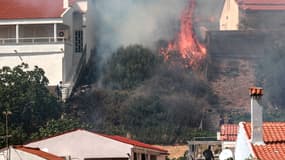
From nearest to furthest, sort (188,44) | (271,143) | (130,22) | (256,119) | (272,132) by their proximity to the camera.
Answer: (271,143) → (256,119) → (272,132) → (130,22) → (188,44)

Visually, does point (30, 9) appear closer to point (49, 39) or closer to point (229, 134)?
point (49, 39)

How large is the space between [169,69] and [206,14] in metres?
12.6

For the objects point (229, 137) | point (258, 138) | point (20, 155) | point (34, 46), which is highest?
point (34, 46)

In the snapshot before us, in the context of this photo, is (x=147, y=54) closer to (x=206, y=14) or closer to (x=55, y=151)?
(x=206, y=14)

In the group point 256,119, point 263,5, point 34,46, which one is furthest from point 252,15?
point 256,119

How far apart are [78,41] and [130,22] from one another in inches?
177

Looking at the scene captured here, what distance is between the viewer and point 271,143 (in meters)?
31.9

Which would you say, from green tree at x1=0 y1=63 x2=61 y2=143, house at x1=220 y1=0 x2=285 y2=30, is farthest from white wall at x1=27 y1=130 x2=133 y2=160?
house at x1=220 y1=0 x2=285 y2=30

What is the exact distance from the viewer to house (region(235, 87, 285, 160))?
31172 millimetres

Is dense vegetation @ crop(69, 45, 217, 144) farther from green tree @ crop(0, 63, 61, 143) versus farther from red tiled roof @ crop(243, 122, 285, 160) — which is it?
red tiled roof @ crop(243, 122, 285, 160)

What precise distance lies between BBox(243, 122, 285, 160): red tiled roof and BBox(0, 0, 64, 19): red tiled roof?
57451 mm

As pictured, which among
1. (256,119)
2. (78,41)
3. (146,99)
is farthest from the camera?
(78,41)

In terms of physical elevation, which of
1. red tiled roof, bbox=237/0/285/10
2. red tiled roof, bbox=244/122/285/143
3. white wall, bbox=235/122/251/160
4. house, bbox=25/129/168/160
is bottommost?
house, bbox=25/129/168/160

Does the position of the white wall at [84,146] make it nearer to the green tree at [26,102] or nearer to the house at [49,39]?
the green tree at [26,102]
